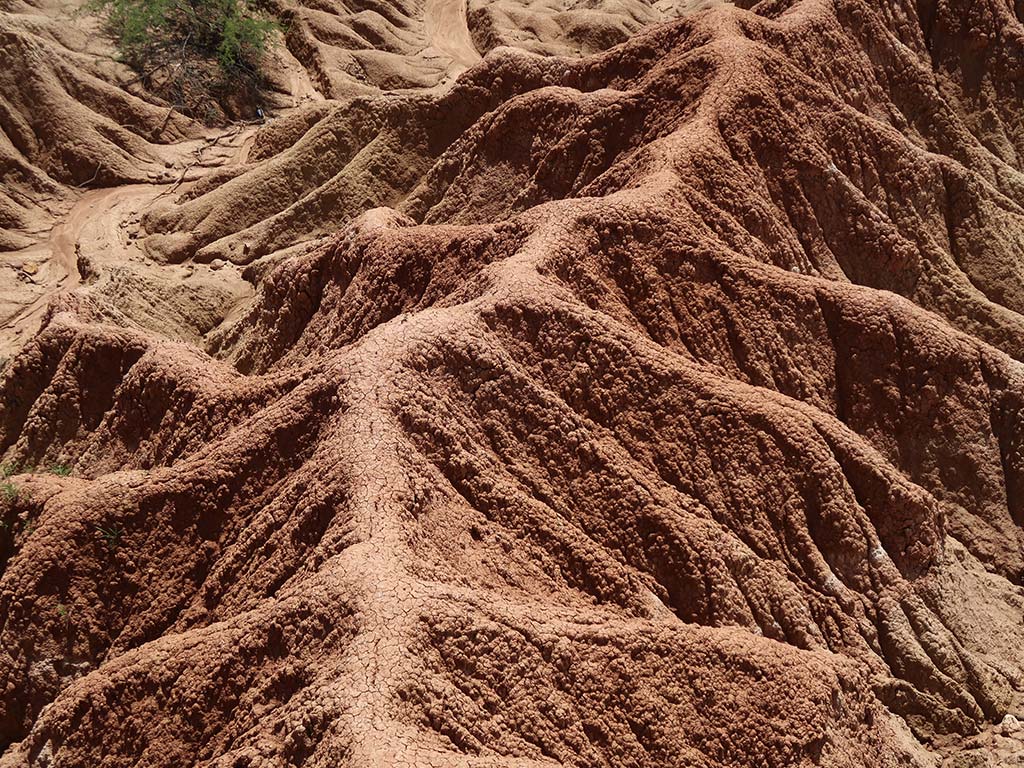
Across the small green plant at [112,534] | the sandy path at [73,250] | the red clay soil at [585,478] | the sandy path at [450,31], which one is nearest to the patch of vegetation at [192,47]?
the sandy path at [73,250]

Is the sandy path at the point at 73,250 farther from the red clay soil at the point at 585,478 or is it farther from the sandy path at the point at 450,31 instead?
the sandy path at the point at 450,31

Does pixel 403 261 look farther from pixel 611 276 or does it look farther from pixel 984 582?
pixel 984 582

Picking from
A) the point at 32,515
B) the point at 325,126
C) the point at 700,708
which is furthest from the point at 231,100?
the point at 700,708

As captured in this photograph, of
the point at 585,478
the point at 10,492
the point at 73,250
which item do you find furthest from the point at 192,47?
the point at 585,478

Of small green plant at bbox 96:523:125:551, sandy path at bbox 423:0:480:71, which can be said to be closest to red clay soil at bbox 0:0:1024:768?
small green plant at bbox 96:523:125:551

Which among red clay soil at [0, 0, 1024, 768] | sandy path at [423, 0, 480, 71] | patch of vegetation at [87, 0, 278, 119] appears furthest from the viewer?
sandy path at [423, 0, 480, 71]

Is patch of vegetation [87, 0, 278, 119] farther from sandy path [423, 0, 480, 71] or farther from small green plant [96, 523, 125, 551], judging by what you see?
small green plant [96, 523, 125, 551]

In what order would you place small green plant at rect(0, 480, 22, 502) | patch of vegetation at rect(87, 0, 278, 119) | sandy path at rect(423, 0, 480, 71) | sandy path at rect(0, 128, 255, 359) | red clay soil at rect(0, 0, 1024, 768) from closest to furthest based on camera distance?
red clay soil at rect(0, 0, 1024, 768), small green plant at rect(0, 480, 22, 502), sandy path at rect(0, 128, 255, 359), patch of vegetation at rect(87, 0, 278, 119), sandy path at rect(423, 0, 480, 71)
